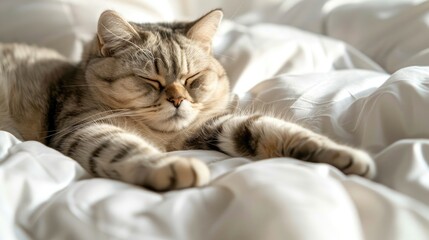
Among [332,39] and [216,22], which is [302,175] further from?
[332,39]

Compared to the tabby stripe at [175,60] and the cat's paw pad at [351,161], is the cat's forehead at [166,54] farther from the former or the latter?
the cat's paw pad at [351,161]

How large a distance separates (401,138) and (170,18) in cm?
109

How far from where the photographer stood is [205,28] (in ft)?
4.62

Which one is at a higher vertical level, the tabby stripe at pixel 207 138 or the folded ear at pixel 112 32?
the folded ear at pixel 112 32

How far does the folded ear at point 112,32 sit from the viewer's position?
49.9 inches

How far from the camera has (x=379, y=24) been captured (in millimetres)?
1719

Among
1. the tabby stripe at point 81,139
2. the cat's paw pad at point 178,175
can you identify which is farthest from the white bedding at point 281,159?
the tabby stripe at point 81,139

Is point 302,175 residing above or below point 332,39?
above

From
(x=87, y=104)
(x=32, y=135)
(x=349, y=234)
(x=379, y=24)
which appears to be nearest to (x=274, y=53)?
(x=379, y=24)

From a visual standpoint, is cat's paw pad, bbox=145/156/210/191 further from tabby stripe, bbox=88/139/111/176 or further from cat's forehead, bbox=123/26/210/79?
cat's forehead, bbox=123/26/210/79

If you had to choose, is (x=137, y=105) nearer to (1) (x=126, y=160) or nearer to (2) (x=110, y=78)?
(2) (x=110, y=78)

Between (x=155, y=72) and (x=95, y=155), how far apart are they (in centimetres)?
29

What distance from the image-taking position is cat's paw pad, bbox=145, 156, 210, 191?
2.84 feet

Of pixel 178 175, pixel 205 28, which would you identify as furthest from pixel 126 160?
pixel 205 28
